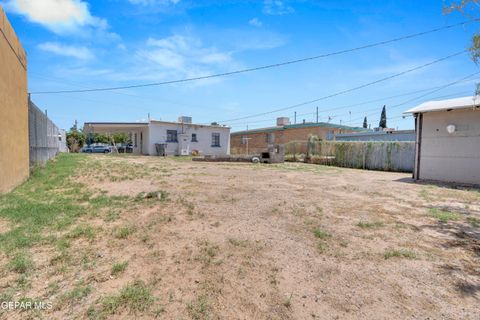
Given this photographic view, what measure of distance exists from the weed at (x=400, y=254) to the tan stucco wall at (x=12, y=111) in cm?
667

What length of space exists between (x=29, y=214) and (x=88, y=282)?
2.64 m

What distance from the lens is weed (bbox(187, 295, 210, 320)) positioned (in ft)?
6.50

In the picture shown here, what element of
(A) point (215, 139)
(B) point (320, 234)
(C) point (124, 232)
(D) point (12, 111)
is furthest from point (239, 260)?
(A) point (215, 139)

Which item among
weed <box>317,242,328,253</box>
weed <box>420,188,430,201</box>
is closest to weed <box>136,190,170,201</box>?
weed <box>317,242,328,253</box>

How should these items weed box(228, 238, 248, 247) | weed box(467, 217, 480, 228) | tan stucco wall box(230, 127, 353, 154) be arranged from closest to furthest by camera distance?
weed box(228, 238, 248, 247)
weed box(467, 217, 480, 228)
tan stucco wall box(230, 127, 353, 154)

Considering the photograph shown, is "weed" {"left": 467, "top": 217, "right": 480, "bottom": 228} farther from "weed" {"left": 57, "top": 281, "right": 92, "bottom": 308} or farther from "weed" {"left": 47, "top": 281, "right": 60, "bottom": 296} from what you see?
"weed" {"left": 47, "top": 281, "right": 60, "bottom": 296}

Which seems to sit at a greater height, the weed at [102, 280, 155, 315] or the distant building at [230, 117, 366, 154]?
the distant building at [230, 117, 366, 154]

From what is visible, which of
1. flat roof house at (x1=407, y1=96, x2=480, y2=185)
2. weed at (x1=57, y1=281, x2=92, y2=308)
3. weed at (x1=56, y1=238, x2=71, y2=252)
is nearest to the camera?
weed at (x1=57, y1=281, x2=92, y2=308)

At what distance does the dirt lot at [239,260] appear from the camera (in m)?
2.11

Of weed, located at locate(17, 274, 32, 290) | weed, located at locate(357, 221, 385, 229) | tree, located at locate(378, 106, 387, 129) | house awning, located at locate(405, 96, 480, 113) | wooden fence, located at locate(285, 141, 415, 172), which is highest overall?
tree, located at locate(378, 106, 387, 129)

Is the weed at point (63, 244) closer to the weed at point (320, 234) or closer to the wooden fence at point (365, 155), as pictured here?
the weed at point (320, 234)

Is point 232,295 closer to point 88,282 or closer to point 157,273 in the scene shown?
point 157,273

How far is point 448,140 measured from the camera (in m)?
9.91

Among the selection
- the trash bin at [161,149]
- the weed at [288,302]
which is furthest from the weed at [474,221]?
the trash bin at [161,149]
